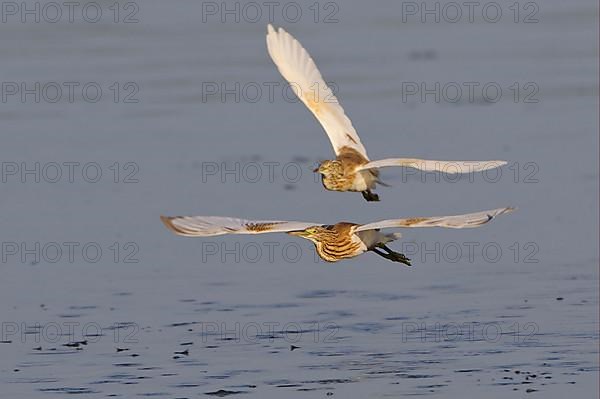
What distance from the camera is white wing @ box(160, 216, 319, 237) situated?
8.66 m

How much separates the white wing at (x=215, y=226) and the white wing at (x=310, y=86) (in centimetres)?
93

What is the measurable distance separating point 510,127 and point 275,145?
8.08 feet

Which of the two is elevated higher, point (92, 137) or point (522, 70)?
point (522, 70)

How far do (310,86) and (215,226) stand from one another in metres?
1.57

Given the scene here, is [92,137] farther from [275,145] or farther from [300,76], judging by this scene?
Answer: [300,76]

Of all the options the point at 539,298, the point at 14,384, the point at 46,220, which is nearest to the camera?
the point at 14,384

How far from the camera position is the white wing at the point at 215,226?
866 centimetres

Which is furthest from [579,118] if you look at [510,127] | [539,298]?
[539,298]

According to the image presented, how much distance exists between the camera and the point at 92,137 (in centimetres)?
1633
